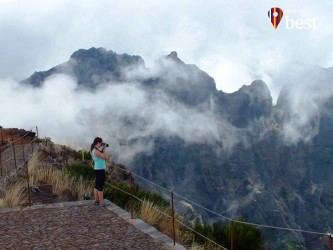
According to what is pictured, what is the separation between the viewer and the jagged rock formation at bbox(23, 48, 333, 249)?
13288 cm

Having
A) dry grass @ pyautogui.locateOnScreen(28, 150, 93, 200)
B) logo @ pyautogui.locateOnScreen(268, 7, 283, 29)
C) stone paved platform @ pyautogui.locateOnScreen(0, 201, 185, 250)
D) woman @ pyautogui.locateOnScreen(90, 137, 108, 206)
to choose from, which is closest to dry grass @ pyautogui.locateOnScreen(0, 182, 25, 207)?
stone paved platform @ pyautogui.locateOnScreen(0, 201, 185, 250)

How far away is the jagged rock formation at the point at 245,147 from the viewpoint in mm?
132875

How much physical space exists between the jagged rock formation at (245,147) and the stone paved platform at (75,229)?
362 feet

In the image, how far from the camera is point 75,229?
10523mm

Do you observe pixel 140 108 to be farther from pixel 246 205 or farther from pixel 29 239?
pixel 29 239

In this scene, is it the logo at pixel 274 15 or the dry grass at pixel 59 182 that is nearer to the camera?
the dry grass at pixel 59 182

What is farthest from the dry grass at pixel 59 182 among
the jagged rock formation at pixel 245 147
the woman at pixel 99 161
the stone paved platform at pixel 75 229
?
the jagged rock formation at pixel 245 147

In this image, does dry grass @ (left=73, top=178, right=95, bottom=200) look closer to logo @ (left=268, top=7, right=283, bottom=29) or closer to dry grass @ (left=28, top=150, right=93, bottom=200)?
dry grass @ (left=28, top=150, right=93, bottom=200)

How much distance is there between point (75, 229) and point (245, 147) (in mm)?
148087

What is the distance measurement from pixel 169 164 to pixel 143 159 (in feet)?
40.0

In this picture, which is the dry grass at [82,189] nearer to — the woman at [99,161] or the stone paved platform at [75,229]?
the stone paved platform at [75,229]

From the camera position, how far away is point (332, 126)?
516ft

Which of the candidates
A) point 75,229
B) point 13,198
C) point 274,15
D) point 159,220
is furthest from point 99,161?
point 274,15

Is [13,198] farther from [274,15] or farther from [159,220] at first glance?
[274,15]
